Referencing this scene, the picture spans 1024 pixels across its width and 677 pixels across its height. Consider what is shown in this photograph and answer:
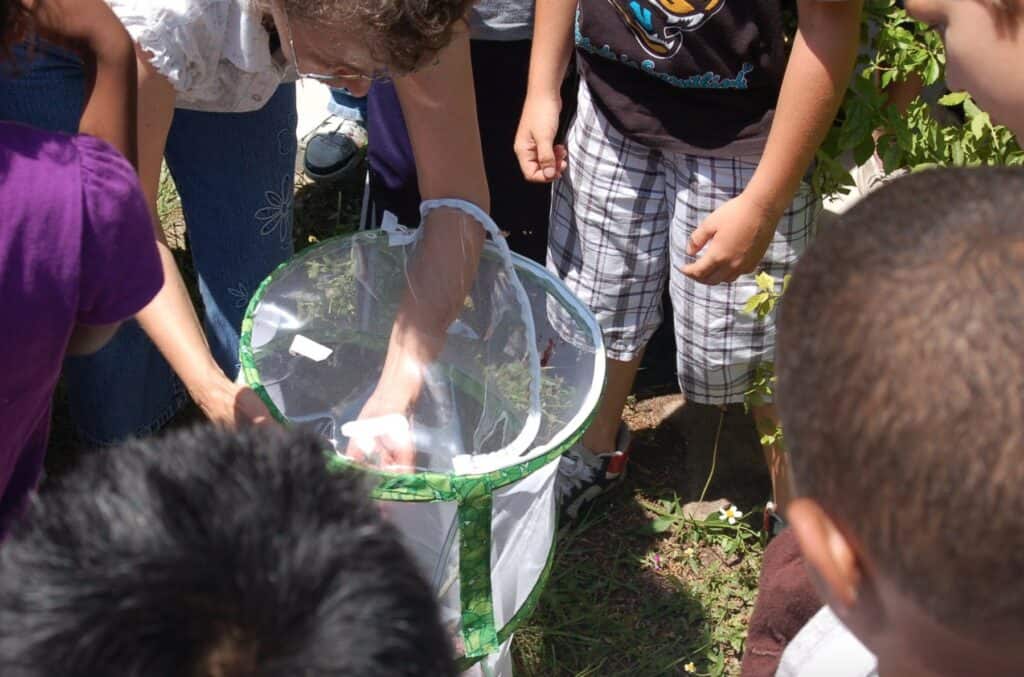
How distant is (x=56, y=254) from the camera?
3.32 feet

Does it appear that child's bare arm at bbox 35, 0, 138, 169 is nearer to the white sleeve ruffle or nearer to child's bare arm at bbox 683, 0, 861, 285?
the white sleeve ruffle

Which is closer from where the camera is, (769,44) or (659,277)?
(769,44)

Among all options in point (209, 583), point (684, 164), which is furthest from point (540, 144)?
point (209, 583)

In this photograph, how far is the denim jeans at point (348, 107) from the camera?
10.2 feet

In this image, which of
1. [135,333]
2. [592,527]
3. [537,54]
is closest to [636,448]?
[592,527]

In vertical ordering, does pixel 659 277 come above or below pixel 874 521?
below

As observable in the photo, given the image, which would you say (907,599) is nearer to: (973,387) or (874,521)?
(874,521)

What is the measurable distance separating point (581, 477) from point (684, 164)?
71 centimetres

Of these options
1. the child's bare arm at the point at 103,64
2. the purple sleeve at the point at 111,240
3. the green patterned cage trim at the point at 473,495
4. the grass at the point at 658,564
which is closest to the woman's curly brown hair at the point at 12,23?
the child's bare arm at the point at 103,64

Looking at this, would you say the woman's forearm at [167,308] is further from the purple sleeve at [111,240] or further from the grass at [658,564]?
the grass at [658,564]

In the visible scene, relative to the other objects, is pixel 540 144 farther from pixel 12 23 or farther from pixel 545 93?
pixel 12 23

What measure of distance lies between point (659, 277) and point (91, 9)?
1.13 meters

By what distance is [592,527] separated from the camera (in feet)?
7.35

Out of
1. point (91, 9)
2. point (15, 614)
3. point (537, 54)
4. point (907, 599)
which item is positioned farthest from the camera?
point (537, 54)
